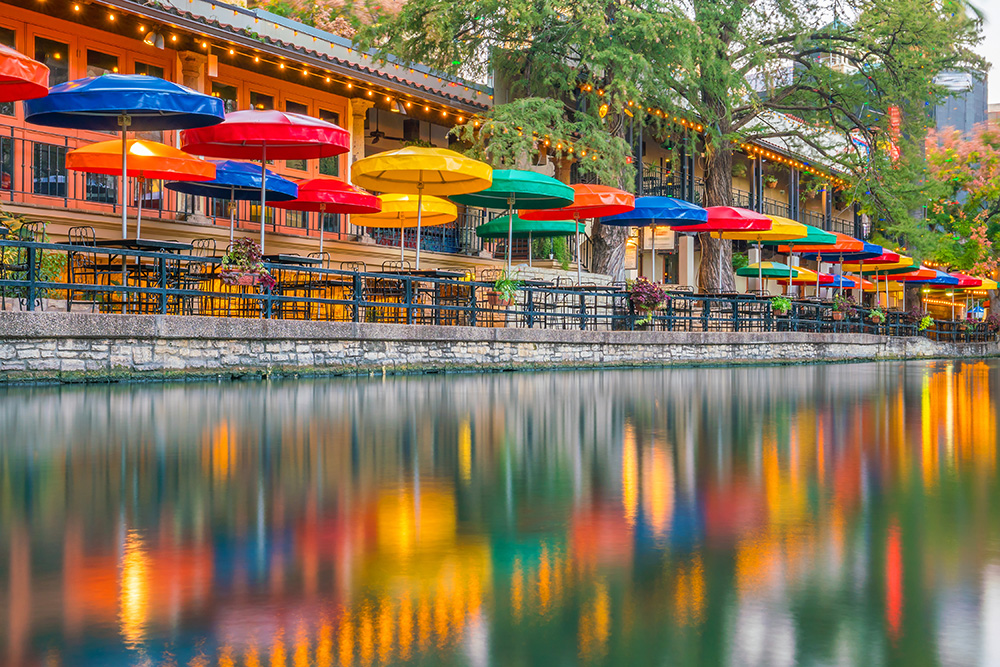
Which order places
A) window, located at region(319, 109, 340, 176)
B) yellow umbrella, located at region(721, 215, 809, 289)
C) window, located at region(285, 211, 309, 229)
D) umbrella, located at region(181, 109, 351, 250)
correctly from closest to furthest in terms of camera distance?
umbrella, located at region(181, 109, 351, 250)
window, located at region(285, 211, 309, 229)
window, located at region(319, 109, 340, 176)
yellow umbrella, located at region(721, 215, 809, 289)

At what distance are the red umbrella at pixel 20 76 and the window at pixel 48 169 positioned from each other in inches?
241

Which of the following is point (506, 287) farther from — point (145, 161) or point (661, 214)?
point (145, 161)

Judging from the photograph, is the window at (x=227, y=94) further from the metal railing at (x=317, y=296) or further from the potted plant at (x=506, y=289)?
the potted plant at (x=506, y=289)

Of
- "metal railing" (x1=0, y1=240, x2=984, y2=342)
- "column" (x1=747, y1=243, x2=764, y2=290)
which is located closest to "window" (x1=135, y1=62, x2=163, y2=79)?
"metal railing" (x1=0, y1=240, x2=984, y2=342)

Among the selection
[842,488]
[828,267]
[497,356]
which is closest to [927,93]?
[828,267]

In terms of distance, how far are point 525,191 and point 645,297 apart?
415 centimetres

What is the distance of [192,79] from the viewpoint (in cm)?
1942

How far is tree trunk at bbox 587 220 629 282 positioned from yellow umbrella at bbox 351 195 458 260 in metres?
6.40

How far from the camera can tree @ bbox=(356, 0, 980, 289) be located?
2269 cm

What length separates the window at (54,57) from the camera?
57.8ft

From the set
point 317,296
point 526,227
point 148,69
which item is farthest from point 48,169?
point 526,227

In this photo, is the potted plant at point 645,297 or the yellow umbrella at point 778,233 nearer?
the potted plant at point 645,297

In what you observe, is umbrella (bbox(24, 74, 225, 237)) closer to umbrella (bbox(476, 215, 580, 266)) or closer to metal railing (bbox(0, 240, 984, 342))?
metal railing (bbox(0, 240, 984, 342))

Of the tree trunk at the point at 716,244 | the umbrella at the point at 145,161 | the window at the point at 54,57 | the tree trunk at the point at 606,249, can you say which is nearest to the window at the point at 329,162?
the window at the point at 54,57
